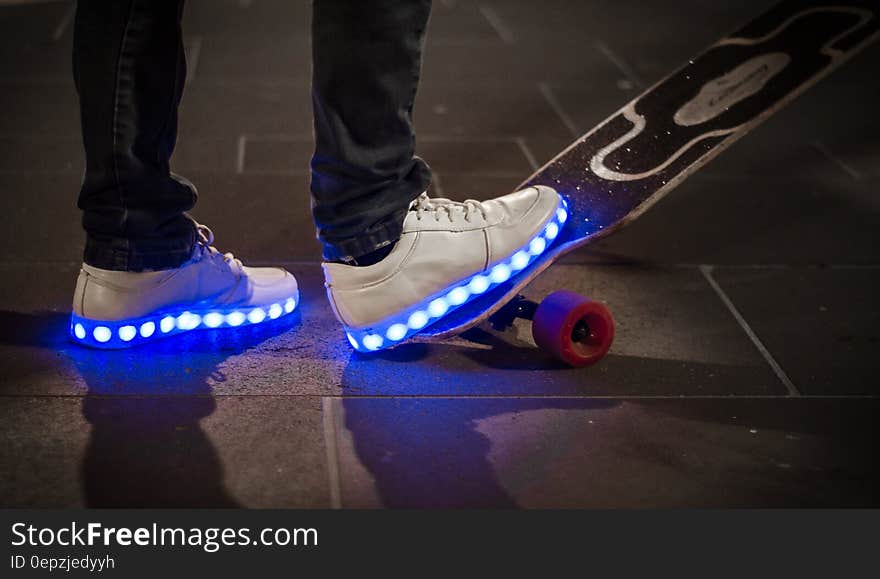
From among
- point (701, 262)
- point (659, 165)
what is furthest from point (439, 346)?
point (701, 262)

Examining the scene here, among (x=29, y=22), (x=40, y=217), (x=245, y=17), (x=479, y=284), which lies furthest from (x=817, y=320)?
(x=29, y=22)

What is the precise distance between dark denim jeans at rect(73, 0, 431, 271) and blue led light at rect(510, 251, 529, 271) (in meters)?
0.20

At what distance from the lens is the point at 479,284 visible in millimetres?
1587

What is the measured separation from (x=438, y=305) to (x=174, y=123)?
0.46 metres

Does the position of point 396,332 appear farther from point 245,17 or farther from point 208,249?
point 245,17

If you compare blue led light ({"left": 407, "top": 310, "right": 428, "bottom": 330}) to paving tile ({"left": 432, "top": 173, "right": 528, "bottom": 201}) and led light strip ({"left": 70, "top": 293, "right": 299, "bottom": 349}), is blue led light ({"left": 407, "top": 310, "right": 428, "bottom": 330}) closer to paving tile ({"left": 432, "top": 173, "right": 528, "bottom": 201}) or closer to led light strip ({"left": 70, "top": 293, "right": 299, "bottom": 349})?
led light strip ({"left": 70, "top": 293, "right": 299, "bottom": 349})

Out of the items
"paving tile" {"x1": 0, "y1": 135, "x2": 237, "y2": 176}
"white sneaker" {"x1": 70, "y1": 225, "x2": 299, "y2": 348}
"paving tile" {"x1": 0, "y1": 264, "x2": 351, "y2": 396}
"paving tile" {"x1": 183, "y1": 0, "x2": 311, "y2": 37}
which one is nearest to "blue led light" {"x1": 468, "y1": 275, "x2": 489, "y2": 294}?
"paving tile" {"x1": 0, "y1": 264, "x2": 351, "y2": 396}

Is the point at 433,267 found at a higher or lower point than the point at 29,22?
higher

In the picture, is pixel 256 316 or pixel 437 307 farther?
pixel 256 316

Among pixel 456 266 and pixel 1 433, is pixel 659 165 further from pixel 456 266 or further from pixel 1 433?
pixel 1 433

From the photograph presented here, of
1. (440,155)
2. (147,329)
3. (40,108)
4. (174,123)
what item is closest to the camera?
(174,123)

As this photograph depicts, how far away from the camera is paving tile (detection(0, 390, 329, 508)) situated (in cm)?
128

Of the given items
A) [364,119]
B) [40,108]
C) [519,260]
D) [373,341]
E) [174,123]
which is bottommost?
[40,108]

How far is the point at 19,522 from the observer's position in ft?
4.02
